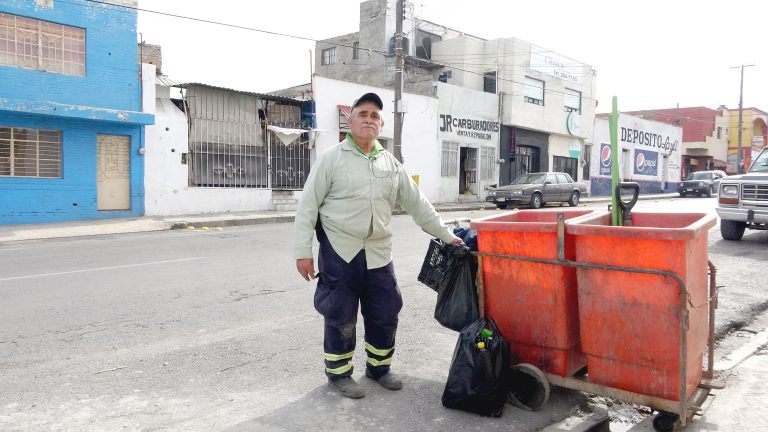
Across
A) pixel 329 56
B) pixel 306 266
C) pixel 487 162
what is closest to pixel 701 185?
pixel 487 162

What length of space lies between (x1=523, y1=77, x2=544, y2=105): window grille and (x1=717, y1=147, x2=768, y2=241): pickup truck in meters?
17.4

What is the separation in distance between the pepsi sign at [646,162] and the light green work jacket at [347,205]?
38044 millimetres

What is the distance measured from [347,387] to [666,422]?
182cm

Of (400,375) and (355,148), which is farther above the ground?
(355,148)

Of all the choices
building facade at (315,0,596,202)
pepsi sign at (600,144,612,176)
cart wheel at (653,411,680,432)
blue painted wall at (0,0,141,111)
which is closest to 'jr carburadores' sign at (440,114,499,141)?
building facade at (315,0,596,202)

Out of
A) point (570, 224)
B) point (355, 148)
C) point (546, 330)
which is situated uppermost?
point (355, 148)

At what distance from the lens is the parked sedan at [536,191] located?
21.6 metres

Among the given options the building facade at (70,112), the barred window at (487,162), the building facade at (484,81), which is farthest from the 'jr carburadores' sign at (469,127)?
the building facade at (70,112)

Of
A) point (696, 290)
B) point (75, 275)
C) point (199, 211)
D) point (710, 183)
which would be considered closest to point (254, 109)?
point (199, 211)

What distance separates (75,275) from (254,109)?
1160cm

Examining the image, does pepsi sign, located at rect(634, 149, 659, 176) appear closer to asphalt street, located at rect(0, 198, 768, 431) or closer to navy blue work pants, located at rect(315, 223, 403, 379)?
asphalt street, located at rect(0, 198, 768, 431)

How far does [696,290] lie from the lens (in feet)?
9.95

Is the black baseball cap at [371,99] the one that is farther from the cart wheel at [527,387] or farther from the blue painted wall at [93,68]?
the blue painted wall at [93,68]

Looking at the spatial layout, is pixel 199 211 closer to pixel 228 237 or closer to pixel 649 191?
pixel 228 237
